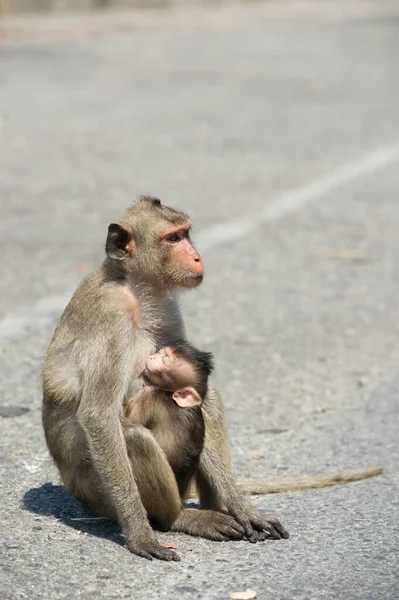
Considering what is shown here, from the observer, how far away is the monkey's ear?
4934 millimetres

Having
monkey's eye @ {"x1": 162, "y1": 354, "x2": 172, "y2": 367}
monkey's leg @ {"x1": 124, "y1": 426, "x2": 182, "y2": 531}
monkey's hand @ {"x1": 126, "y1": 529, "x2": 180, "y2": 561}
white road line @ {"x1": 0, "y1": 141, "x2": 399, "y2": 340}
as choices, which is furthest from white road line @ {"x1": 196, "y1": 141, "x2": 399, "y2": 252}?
monkey's hand @ {"x1": 126, "y1": 529, "x2": 180, "y2": 561}

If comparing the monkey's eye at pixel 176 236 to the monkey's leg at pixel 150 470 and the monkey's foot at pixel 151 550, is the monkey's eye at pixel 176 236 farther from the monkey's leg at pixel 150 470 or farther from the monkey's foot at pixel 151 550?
the monkey's foot at pixel 151 550

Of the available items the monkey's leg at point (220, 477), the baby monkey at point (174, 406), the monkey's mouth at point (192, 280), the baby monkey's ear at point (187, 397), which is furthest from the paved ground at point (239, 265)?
the monkey's mouth at point (192, 280)

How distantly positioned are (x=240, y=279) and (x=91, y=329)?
14.6ft

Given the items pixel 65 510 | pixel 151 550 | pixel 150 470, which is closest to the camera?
pixel 151 550

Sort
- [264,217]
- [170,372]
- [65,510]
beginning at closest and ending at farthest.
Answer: [170,372], [65,510], [264,217]

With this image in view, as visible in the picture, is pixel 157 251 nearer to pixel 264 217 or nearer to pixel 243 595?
pixel 243 595

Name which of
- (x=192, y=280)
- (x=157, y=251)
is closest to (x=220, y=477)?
(x=192, y=280)

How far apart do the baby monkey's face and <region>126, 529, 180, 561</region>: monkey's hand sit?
1.82 feet

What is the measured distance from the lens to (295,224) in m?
10.9

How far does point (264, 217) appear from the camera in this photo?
1104cm

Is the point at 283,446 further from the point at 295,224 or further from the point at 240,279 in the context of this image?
the point at 295,224

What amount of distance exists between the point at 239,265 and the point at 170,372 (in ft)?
15.5

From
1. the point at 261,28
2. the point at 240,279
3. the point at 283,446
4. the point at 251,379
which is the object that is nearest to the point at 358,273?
the point at 240,279
